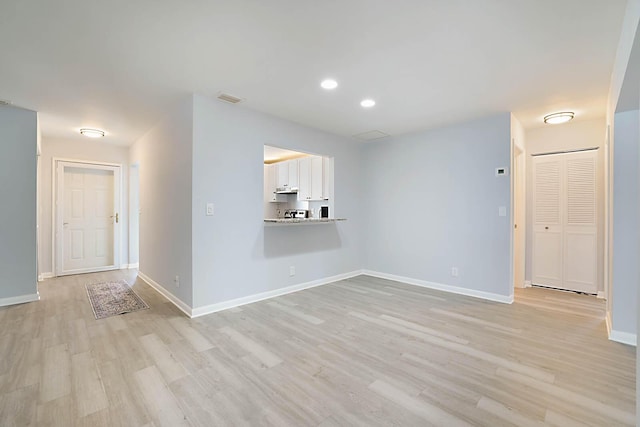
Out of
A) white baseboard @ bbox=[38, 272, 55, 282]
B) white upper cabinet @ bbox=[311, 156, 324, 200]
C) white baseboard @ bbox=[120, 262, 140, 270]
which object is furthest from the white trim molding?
white upper cabinet @ bbox=[311, 156, 324, 200]

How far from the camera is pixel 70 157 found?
17.5 ft

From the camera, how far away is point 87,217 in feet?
18.7

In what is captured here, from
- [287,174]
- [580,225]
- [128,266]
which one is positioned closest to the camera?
[580,225]

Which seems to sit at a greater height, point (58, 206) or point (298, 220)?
point (58, 206)

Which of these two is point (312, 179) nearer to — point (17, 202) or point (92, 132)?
point (92, 132)

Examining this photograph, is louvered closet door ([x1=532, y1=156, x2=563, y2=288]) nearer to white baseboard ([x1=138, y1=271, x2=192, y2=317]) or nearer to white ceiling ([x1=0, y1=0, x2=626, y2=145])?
white ceiling ([x1=0, y1=0, x2=626, y2=145])

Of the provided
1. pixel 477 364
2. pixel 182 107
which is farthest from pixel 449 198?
pixel 182 107

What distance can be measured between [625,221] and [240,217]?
390 centimetres

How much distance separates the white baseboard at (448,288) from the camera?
12.7 feet

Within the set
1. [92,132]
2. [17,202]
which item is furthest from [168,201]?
[92,132]

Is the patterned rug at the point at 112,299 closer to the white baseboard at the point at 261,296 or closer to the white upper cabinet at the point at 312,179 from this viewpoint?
the white baseboard at the point at 261,296

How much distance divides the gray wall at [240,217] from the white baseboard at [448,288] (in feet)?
3.74

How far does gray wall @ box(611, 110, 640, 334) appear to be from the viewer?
263cm

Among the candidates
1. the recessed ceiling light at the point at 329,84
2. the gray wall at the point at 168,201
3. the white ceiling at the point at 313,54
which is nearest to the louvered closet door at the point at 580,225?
the white ceiling at the point at 313,54
